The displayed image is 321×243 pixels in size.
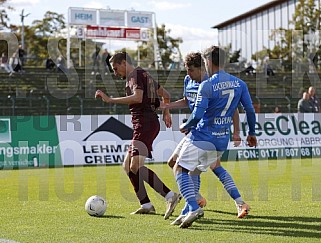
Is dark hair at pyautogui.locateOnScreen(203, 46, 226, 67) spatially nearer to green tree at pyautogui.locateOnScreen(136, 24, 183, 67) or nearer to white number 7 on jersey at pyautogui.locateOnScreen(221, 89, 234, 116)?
white number 7 on jersey at pyautogui.locateOnScreen(221, 89, 234, 116)

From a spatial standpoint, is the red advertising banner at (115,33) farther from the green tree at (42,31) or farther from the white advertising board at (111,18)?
the green tree at (42,31)

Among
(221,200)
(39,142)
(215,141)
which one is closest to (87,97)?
(39,142)

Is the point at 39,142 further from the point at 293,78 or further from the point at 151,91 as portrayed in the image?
the point at 293,78

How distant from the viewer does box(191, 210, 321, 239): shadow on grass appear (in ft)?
24.5

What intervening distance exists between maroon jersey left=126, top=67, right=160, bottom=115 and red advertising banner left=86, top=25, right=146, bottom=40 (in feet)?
98.1

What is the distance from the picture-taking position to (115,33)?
38938mm

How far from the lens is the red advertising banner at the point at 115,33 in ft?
127

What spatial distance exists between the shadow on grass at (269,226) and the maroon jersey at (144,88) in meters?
1.73

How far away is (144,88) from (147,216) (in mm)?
1705

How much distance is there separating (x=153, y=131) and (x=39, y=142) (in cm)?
1089

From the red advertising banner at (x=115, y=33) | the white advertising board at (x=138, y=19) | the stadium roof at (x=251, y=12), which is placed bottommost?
the red advertising banner at (x=115, y=33)

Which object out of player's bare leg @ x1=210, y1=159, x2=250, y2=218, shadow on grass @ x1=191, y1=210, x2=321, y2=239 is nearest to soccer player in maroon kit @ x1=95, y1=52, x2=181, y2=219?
player's bare leg @ x1=210, y1=159, x2=250, y2=218

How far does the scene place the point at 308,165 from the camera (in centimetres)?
1889

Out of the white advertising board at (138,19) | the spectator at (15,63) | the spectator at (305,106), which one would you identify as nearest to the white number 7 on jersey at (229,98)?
the spectator at (305,106)
